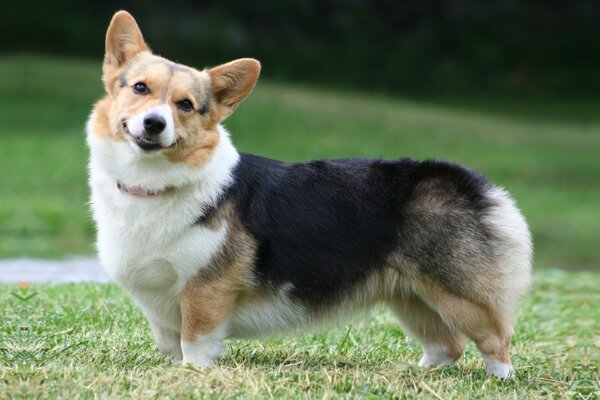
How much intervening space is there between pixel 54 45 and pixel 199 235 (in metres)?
19.6

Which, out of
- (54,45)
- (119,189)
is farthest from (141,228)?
(54,45)

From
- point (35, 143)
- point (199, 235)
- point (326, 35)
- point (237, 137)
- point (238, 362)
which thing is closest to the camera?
point (199, 235)

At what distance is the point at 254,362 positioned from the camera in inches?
215

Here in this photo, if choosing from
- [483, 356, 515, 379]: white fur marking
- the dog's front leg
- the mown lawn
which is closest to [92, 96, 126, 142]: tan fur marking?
the dog's front leg

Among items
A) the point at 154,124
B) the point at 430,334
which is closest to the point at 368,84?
the point at 430,334

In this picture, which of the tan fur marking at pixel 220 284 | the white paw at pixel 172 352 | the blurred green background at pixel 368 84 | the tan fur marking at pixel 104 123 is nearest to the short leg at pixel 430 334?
the tan fur marking at pixel 220 284

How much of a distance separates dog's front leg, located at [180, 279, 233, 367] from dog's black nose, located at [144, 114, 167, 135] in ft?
2.67

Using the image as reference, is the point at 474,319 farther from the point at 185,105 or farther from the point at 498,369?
the point at 185,105

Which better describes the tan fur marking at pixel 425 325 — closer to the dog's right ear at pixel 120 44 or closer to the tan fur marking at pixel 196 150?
the tan fur marking at pixel 196 150

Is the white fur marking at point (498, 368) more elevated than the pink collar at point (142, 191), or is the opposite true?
the pink collar at point (142, 191)

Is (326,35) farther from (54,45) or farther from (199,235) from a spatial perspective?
(199,235)

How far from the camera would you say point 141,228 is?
200 inches

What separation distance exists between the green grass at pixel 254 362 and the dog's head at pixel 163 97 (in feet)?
3.78

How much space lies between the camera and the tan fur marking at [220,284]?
506 centimetres
